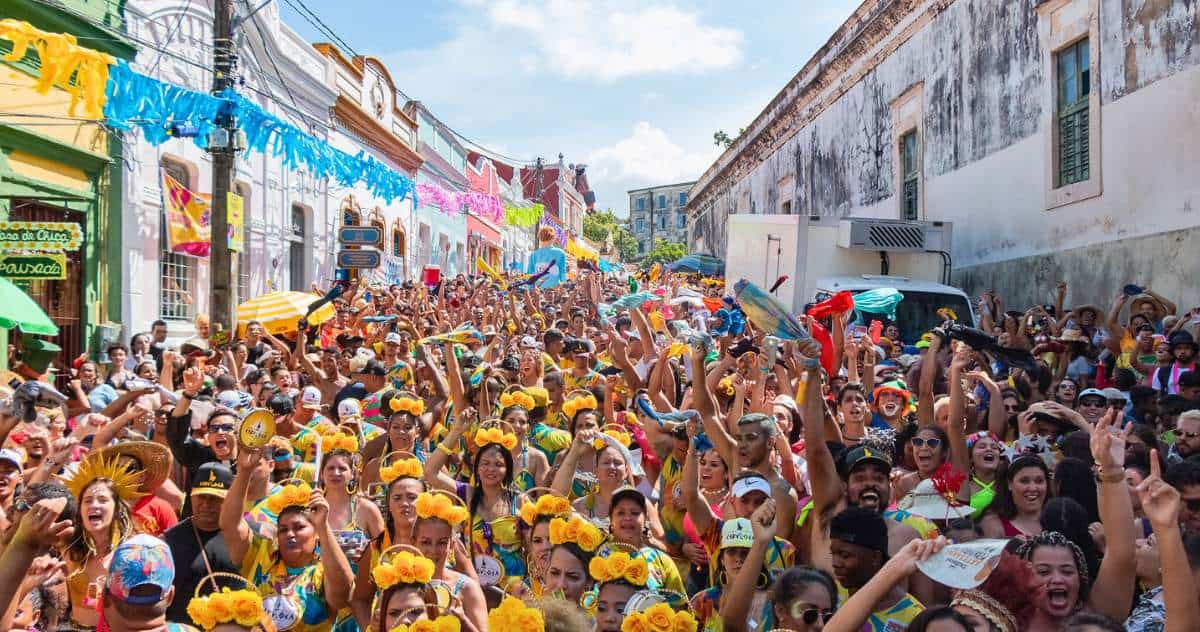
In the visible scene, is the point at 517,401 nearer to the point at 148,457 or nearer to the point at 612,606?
the point at 148,457

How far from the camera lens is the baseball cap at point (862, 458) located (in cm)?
523

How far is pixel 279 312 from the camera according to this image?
12438 mm

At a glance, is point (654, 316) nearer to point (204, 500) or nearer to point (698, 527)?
point (698, 527)

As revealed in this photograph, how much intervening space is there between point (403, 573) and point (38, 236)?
979cm

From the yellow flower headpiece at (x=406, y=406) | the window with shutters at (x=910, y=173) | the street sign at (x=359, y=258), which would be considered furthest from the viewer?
the window with shutters at (x=910, y=173)

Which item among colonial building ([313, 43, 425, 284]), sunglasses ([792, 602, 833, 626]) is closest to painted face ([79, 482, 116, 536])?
sunglasses ([792, 602, 833, 626])

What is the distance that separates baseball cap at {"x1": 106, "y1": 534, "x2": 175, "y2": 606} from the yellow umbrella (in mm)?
8228

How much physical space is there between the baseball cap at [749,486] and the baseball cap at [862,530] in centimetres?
61

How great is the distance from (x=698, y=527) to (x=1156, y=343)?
6074 mm

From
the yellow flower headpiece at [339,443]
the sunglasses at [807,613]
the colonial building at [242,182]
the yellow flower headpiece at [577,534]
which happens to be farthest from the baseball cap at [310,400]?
the colonial building at [242,182]

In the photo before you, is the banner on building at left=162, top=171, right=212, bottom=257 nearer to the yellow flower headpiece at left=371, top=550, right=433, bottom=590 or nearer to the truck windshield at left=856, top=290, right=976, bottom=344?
the truck windshield at left=856, top=290, right=976, bottom=344

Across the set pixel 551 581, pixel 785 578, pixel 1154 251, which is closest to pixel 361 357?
pixel 551 581

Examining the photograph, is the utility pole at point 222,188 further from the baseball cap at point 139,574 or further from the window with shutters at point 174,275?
the baseball cap at point 139,574

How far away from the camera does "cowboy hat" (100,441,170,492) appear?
18.4 feet
